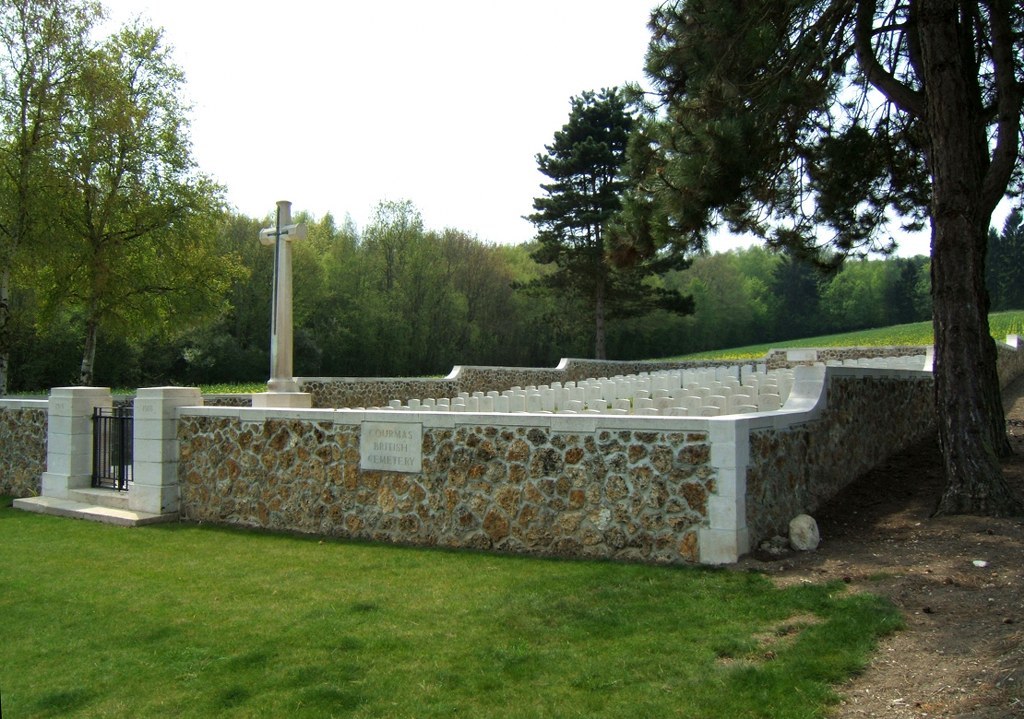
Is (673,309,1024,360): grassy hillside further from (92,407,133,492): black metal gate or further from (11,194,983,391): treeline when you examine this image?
(92,407,133,492): black metal gate

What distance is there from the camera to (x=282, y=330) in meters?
11.9

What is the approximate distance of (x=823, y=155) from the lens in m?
11.3

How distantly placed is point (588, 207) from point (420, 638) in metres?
29.5

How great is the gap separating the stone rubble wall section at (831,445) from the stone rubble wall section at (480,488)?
74 cm

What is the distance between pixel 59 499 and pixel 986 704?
10829 millimetres

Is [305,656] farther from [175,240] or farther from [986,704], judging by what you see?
[175,240]

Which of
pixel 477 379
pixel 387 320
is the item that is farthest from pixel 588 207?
pixel 387 320

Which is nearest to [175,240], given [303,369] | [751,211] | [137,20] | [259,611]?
[137,20]

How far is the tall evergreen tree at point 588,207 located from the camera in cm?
3275

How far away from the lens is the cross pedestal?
1161cm

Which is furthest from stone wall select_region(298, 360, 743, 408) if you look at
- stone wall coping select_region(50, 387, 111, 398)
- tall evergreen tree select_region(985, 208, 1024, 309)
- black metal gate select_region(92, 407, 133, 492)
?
tall evergreen tree select_region(985, 208, 1024, 309)

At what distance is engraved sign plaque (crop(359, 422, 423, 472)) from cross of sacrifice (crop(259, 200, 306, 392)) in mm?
4139

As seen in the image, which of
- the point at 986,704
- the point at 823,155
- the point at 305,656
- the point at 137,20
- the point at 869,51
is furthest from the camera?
the point at 137,20

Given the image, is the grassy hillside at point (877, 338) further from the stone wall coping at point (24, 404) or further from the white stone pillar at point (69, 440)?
the white stone pillar at point (69, 440)
